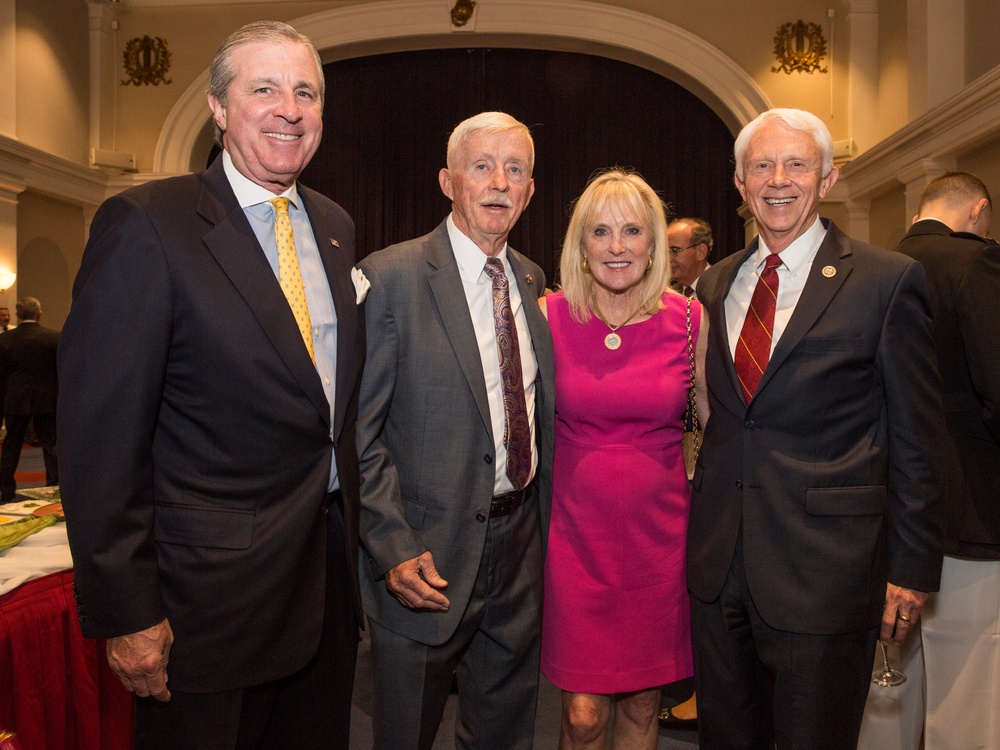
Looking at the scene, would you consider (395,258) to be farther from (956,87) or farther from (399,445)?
(956,87)

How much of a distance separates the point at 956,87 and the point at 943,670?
20.1 feet

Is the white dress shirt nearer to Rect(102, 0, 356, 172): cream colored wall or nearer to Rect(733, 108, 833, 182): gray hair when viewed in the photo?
Rect(733, 108, 833, 182): gray hair

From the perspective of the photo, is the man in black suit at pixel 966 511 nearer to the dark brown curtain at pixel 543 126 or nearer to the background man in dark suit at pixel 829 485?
the background man in dark suit at pixel 829 485

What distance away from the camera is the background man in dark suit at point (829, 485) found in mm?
1796

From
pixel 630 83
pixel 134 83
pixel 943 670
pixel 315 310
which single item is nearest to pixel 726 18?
pixel 630 83

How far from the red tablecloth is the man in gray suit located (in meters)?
0.87

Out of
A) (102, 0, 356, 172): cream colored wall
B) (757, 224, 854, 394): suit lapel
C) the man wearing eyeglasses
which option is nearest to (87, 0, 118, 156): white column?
(102, 0, 356, 172): cream colored wall

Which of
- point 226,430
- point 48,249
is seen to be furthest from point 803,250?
point 48,249

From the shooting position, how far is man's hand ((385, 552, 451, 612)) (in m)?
1.80

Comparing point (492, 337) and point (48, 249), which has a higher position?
point (48, 249)

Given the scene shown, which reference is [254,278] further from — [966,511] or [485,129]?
[966,511]

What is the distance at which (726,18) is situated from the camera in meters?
8.86

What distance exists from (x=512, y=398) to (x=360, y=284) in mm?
458

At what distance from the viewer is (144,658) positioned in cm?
138
